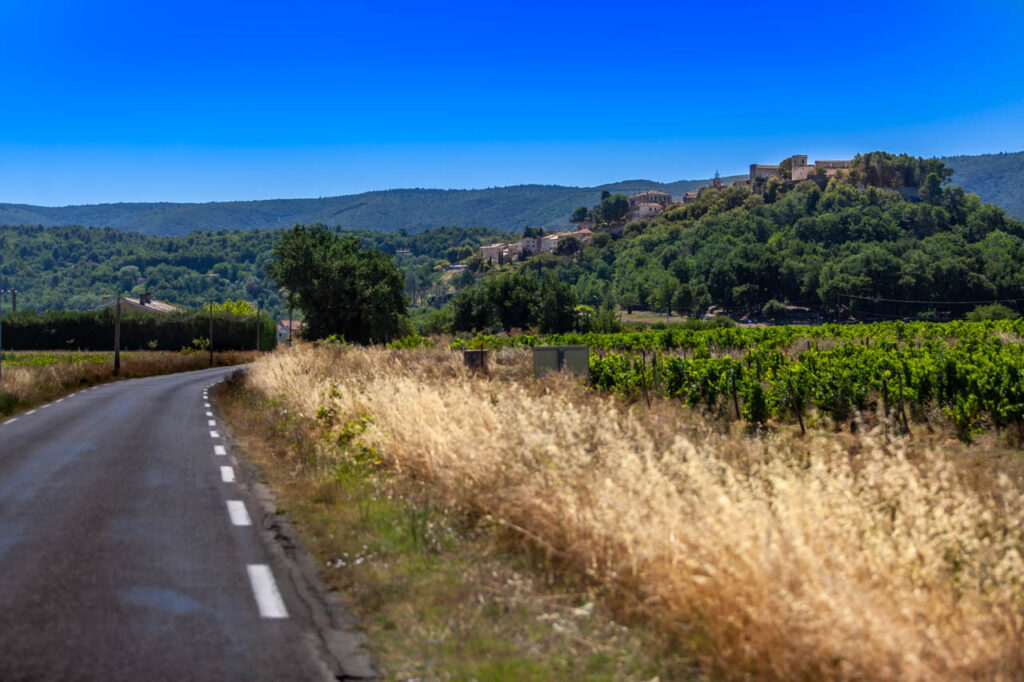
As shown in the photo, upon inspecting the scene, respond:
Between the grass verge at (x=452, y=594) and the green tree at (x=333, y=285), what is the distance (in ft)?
148

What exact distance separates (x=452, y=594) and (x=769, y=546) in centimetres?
228

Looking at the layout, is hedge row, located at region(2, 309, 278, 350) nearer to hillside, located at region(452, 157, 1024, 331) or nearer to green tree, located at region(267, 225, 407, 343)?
hillside, located at region(452, 157, 1024, 331)

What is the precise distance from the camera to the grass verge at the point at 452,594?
15.5 ft

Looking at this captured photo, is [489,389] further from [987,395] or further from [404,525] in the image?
[987,395]

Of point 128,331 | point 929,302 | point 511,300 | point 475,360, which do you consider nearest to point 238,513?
point 475,360

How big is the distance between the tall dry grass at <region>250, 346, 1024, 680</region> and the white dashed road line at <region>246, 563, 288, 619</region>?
183cm

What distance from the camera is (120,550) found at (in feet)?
24.1

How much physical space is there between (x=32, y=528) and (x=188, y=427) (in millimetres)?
10389

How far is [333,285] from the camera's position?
53.8 metres

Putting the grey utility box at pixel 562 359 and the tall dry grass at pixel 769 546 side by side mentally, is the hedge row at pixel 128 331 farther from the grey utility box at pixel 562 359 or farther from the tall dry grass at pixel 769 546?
the tall dry grass at pixel 769 546

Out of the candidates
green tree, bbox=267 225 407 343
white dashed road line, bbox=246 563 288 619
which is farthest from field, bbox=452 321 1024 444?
green tree, bbox=267 225 407 343

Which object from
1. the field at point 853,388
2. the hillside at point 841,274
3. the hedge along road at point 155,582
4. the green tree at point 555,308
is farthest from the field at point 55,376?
the hillside at point 841,274

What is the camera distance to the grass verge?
15.5 ft

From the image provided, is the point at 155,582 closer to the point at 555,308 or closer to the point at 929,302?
the point at 555,308
